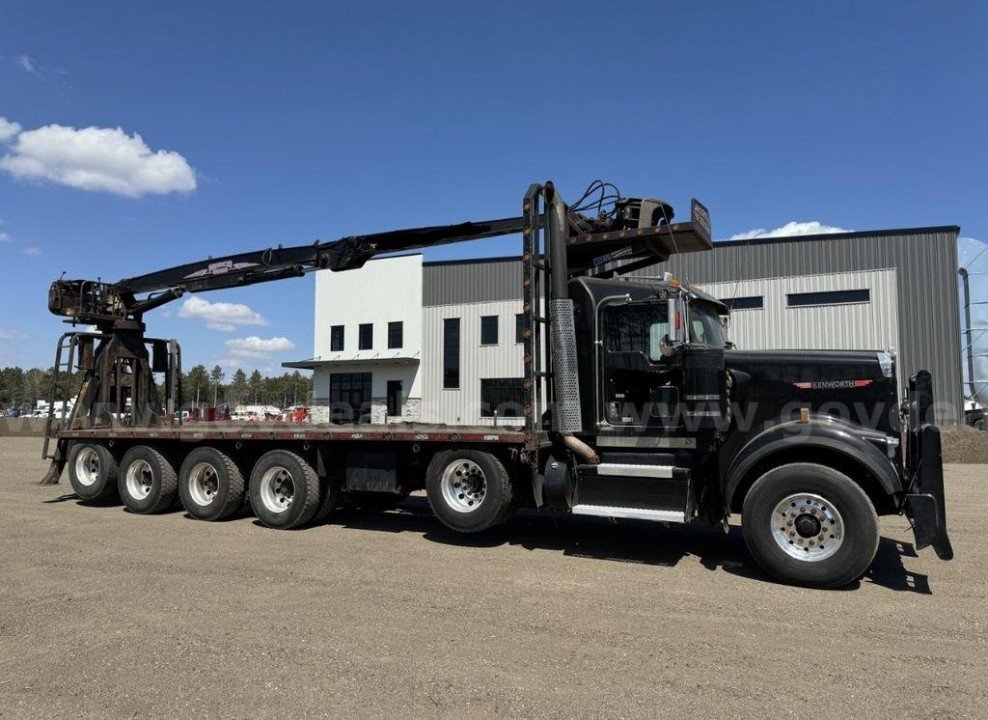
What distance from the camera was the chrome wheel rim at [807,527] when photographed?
6.35 metres

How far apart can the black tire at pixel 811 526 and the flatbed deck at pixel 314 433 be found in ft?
8.47

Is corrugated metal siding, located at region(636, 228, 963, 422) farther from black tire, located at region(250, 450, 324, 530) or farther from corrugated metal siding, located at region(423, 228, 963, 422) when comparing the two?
black tire, located at region(250, 450, 324, 530)

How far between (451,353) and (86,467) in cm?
2390

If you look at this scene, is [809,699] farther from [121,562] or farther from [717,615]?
[121,562]

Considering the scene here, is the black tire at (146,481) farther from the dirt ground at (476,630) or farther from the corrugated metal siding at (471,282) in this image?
the corrugated metal siding at (471,282)

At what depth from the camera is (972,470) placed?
18.0 metres

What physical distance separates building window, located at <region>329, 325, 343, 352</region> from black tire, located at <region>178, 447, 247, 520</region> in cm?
2871

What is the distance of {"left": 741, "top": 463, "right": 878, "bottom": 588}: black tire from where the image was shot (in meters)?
6.18

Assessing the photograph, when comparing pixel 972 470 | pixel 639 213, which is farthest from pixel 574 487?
pixel 972 470

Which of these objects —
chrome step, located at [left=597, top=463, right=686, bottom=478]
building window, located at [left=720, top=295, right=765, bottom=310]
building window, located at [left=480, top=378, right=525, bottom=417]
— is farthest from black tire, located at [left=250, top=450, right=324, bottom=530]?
building window, located at [left=480, top=378, right=525, bottom=417]

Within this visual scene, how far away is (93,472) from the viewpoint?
11.7 metres

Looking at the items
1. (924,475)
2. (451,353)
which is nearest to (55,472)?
(924,475)

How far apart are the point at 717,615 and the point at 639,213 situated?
4.70 metres

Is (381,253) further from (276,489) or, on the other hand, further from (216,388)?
(216,388)
